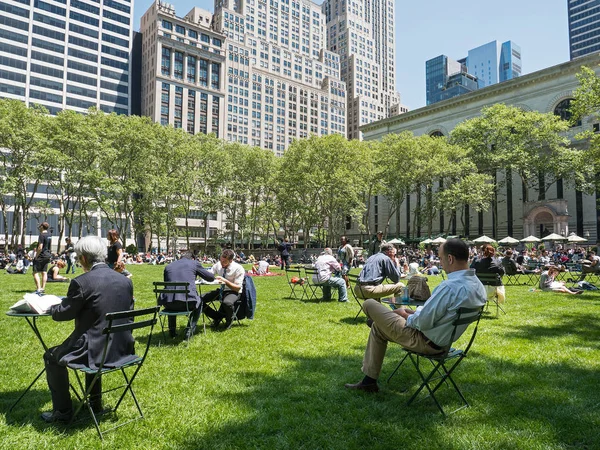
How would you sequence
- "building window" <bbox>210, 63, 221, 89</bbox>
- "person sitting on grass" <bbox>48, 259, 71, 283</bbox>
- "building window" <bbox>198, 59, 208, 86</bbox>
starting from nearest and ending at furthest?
"person sitting on grass" <bbox>48, 259, 71, 283</bbox>
"building window" <bbox>198, 59, 208, 86</bbox>
"building window" <bbox>210, 63, 221, 89</bbox>

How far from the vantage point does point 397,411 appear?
383 cm

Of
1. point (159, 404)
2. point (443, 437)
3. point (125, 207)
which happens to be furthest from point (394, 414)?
point (125, 207)

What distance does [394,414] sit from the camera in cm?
378

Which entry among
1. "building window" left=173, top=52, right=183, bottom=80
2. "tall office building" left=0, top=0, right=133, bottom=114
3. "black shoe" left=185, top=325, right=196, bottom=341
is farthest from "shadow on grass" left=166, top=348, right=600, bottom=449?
"building window" left=173, top=52, right=183, bottom=80

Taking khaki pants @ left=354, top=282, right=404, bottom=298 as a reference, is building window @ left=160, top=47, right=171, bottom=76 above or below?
above

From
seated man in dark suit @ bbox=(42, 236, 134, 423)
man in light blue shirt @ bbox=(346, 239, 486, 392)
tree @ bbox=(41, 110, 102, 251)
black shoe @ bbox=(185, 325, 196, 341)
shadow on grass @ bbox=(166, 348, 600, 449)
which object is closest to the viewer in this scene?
shadow on grass @ bbox=(166, 348, 600, 449)

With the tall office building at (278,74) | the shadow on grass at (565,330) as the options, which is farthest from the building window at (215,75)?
the shadow on grass at (565,330)

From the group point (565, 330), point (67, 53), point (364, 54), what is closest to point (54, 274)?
point (565, 330)

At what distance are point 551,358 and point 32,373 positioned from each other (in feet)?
22.6

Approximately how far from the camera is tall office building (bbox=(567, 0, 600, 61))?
114m

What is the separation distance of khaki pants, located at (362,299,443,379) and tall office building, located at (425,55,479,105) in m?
179

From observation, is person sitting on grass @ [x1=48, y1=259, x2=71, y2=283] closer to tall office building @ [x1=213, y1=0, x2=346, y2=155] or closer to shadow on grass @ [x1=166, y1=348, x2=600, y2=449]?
shadow on grass @ [x1=166, y1=348, x2=600, y2=449]

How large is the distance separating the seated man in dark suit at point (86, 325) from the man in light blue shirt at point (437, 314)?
2.50m

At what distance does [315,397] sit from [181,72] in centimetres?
9374
